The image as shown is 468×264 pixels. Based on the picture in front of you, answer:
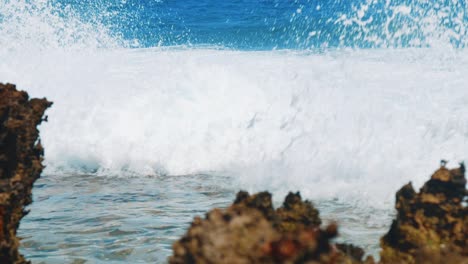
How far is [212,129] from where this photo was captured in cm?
892

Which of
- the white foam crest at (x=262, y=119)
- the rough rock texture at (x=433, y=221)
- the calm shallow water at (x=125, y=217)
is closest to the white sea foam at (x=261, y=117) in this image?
the white foam crest at (x=262, y=119)

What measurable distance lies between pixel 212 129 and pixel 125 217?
3941 millimetres

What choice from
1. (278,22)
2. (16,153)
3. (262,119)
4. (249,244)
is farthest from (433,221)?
(278,22)

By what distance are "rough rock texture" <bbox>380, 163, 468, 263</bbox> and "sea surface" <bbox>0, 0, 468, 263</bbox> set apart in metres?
1.66

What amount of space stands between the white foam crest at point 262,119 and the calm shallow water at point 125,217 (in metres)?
0.59

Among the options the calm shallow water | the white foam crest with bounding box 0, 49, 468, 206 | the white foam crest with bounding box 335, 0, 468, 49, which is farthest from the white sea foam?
the white foam crest with bounding box 335, 0, 468, 49

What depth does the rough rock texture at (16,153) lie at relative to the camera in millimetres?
A: 2572

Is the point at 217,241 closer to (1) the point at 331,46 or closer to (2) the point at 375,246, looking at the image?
(2) the point at 375,246

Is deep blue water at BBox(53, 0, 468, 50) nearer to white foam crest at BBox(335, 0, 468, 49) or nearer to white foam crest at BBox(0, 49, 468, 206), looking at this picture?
white foam crest at BBox(335, 0, 468, 49)

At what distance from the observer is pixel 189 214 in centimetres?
513

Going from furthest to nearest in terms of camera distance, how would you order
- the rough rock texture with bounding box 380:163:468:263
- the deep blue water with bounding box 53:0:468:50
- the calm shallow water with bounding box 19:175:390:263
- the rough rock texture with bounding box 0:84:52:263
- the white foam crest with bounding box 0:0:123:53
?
the deep blue water with bounding box 53:0:468:50, the white foam crest with bounding box 0:0:123:53, the calm shallow water with bounding box 19:175:390:263, the rough rock texture with bounding box 0:84:52:263, the rough rock texture with bounding box 380:163:468:263

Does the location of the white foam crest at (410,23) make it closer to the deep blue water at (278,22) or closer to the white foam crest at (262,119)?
the deep blue water at (278,22)

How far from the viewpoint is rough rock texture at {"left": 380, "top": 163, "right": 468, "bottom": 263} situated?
2227 millimetres

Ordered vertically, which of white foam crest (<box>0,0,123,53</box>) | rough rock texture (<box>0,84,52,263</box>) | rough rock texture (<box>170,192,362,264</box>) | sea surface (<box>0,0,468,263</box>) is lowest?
rough rock texture (<box>170,192,362,264</box>)
